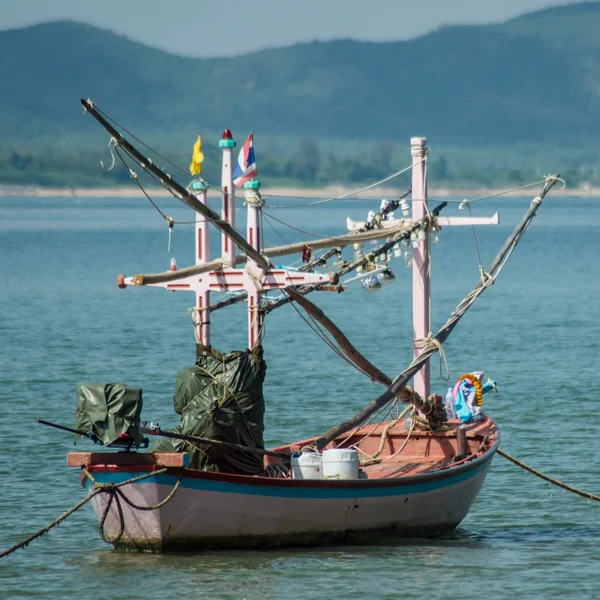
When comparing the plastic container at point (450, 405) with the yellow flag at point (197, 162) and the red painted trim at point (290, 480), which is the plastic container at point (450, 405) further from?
the yellow flag at point (197, 162)

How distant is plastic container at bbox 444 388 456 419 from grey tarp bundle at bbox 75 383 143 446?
806cm

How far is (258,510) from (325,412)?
1500 centimetres

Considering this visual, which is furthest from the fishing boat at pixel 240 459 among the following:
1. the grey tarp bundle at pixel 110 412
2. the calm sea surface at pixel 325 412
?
the calm sea surface at pixel 325 412

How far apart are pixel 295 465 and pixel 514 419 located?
14.1 meters

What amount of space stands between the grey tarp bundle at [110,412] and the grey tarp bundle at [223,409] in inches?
51.9

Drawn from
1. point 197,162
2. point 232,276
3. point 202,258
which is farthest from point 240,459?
point 197,162

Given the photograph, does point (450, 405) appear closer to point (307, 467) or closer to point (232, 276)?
point (307, 467)

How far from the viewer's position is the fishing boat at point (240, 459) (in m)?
18.4

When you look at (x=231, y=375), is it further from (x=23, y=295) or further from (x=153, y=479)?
(x=23, y=295)

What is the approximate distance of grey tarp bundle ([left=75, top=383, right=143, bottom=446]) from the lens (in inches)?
714

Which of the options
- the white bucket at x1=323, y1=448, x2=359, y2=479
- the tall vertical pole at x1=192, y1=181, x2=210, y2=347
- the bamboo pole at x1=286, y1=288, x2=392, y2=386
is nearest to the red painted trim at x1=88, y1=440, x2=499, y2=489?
the white bucket at x1=323, y1=448, x2=359, y2=479

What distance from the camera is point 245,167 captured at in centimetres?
2061

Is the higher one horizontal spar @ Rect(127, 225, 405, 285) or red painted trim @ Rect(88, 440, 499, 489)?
horizontal spar @ Rect(127, 225, 405, 285)

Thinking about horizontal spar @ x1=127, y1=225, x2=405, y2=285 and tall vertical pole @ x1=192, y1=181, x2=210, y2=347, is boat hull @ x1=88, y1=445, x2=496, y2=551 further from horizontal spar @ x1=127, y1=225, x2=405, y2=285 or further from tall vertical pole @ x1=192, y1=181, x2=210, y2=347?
tall vertical pole @ x1=192, y1=181, x2=210, y2=347
